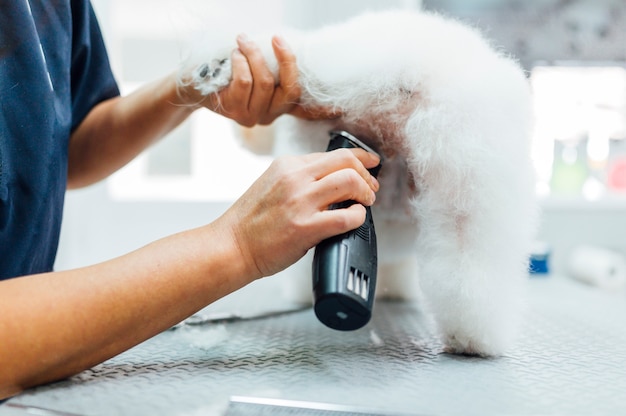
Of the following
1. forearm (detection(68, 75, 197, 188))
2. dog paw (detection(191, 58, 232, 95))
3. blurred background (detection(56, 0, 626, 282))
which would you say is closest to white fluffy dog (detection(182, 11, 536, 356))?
dog paw (detection(191, 58, 232, 95))

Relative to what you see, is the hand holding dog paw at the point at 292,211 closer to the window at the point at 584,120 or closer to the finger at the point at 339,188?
the finger at the point at 339,188

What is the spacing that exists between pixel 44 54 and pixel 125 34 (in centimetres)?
73

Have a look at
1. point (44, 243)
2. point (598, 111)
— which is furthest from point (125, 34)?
point (598, 111)

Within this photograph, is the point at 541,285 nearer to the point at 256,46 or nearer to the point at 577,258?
the point at 577,258

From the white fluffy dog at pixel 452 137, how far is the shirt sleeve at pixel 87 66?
10.8 inches

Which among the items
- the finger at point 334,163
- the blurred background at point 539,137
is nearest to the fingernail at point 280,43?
the finger at point 334,163

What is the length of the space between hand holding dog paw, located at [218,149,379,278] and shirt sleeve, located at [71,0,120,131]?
42 cm

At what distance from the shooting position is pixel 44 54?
662mm

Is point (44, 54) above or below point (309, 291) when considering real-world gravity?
above

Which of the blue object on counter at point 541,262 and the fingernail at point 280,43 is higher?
the fingernail at point 280,43

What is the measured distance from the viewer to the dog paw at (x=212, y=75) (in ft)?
2.02

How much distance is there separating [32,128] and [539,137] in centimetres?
95

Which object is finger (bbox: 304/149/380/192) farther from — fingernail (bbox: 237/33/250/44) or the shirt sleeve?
the shirt sleeve

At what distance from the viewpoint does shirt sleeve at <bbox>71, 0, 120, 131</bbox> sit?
2.52 ft
